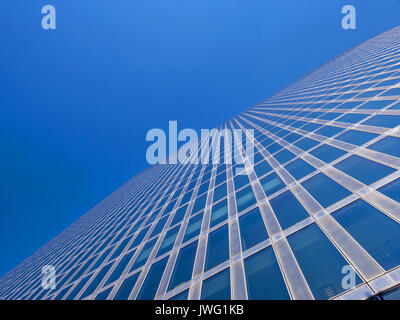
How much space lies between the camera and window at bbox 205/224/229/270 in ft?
36.8

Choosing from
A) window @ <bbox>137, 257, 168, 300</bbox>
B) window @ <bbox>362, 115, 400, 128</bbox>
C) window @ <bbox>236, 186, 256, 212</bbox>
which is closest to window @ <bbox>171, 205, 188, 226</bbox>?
window @ <bbox>236, 186, 256, 212</bbox>

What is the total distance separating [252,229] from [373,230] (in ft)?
17.2

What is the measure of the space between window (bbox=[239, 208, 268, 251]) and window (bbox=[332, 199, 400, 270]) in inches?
122

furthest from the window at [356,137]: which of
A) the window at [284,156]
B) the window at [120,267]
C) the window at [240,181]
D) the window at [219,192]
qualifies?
the window at [120,267]

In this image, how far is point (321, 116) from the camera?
81.6 feet

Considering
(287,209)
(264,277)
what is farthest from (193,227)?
(264,277)

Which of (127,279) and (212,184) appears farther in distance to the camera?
(212,184)

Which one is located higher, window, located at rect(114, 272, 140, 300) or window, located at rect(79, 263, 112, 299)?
window, located at rect(114, 272, 140, 300)

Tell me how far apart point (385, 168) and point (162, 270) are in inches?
429

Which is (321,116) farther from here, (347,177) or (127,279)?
(127,279)

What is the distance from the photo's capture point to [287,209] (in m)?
11.8

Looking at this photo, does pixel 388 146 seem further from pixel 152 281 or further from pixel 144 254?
pixel 144 254

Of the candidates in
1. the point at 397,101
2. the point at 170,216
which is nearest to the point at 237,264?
the point at 170,216

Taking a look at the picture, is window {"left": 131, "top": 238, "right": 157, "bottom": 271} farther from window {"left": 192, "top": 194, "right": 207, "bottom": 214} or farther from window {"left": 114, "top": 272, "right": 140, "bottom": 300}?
window {"left": 192, "top": 194, "right": 207, "bottom": 214}
